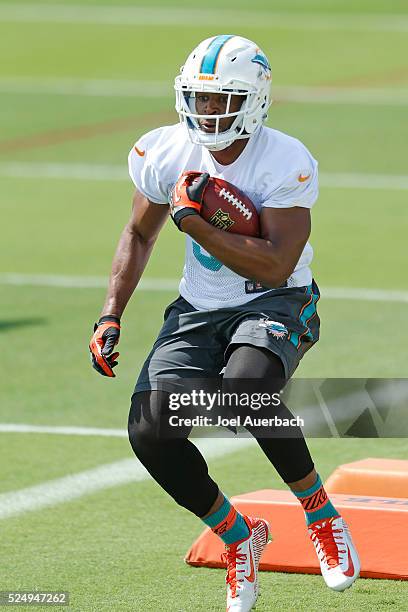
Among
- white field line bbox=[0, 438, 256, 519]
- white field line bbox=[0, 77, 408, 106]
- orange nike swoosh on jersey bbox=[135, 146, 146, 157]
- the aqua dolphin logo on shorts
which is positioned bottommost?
white field line bbox=[0, 77, 408, 106]

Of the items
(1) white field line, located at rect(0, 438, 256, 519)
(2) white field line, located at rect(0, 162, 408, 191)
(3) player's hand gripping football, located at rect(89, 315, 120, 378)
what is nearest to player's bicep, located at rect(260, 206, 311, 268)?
(3) player's hand gripping football, located at rect(89, 315, 120, 378)

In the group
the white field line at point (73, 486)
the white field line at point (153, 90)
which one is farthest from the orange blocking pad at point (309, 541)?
the white field line at point (153, 90)

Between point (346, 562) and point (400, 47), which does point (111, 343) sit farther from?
point (400, 47)

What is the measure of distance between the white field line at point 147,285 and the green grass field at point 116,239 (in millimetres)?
52

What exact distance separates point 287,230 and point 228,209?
291 mm

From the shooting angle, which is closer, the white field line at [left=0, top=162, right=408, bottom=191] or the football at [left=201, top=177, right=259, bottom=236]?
the football at [left=201, top=177, right=259, bottom=236]

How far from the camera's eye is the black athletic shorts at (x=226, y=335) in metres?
6.20

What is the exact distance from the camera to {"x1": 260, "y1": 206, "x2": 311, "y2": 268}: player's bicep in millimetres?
6156

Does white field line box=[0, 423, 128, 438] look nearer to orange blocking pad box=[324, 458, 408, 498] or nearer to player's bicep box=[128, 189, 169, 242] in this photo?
orange blocking pad box=[324, 458, 408, 498]

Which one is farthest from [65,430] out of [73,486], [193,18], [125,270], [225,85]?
[193,18]

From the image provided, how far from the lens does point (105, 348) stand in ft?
20.9

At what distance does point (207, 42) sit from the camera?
645 centimetres

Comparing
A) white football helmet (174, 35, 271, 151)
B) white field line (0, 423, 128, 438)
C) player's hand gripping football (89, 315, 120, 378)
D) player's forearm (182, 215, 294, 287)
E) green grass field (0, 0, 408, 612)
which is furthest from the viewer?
white field line (0, 423, 128, 438)

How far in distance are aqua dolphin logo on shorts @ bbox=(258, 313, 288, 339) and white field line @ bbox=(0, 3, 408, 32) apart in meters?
24.2
